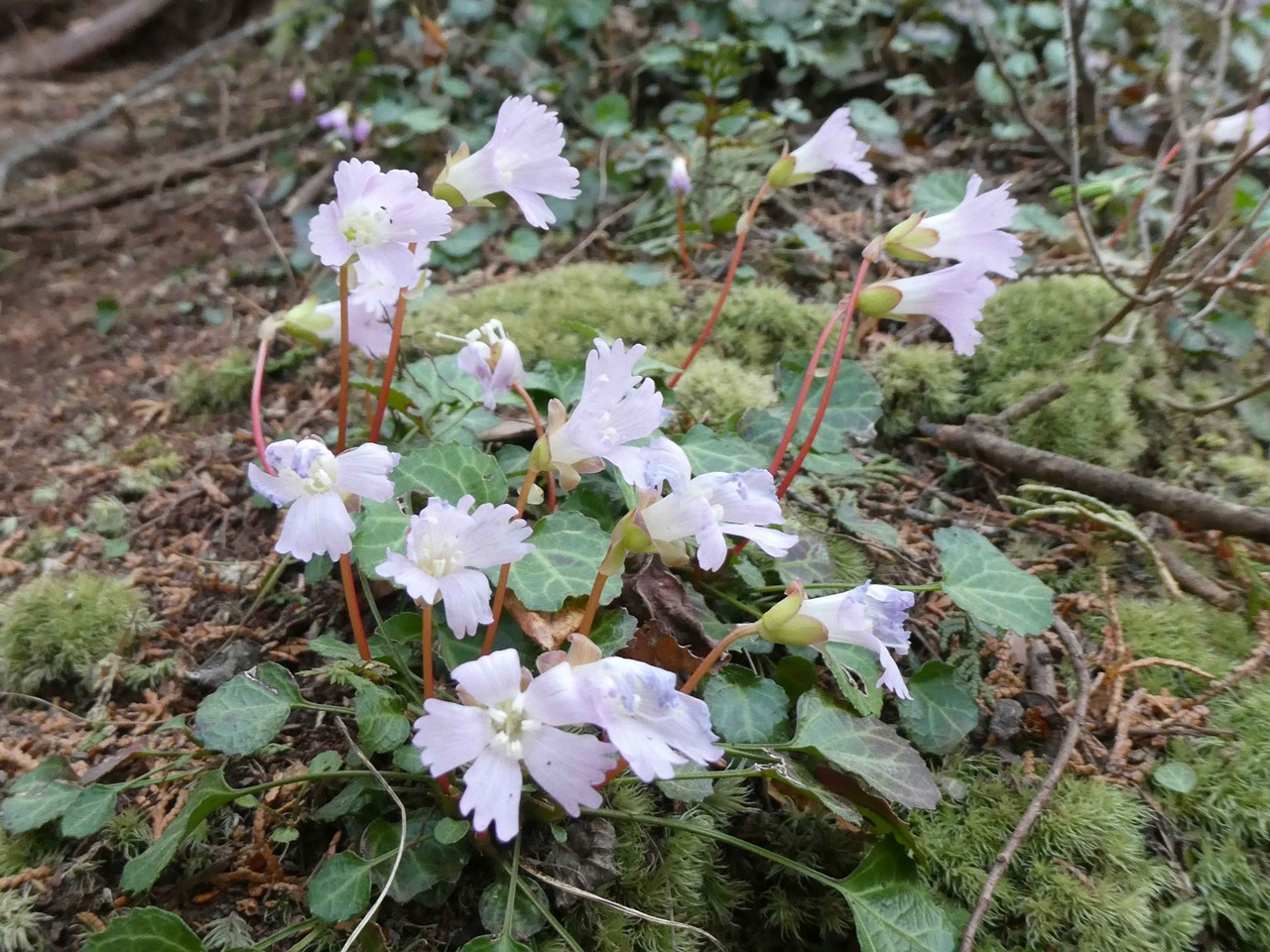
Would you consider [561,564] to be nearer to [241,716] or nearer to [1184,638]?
[241,716]

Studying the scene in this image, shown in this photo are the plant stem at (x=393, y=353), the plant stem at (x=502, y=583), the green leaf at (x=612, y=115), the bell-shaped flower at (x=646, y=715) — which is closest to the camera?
the bell-shaped flower at (x=646, y=715)

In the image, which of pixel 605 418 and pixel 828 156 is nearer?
pixel 605 418

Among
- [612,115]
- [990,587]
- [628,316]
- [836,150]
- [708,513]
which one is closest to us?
[708,513]

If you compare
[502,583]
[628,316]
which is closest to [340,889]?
[502,583]

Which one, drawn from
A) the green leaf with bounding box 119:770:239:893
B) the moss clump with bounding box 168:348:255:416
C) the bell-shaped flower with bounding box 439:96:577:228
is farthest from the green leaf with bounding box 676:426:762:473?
the moss clump with bounding box 168:348:255:416

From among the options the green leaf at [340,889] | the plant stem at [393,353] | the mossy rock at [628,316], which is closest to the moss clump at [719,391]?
the mossy rock at [628,316]

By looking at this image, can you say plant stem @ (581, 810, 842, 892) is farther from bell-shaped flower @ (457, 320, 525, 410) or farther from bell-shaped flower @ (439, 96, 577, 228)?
bell-shaped flower @ (439, 96, 577, 228)

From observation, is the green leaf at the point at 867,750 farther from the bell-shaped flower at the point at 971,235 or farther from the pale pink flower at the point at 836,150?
the pale pink flower at the point at 836,150
